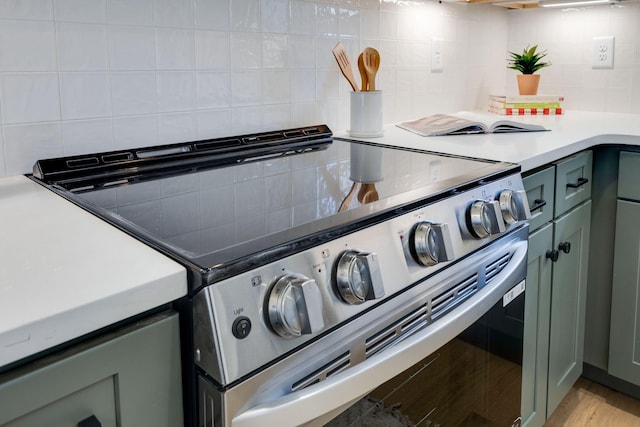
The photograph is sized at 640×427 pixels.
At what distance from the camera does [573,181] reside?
1585 millimetres

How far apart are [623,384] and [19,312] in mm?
1929

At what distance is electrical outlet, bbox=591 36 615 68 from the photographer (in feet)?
7.11

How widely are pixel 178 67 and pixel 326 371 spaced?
0.82 metres

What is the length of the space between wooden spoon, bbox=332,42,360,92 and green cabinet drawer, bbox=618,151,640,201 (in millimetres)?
816

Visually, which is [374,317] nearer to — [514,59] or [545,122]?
[545,122]

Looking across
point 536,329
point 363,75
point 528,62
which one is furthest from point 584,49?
point 536,329

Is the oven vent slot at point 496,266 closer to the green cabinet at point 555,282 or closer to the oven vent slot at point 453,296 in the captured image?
the oven vent slot at point 453,296

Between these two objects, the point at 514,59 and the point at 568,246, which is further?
the point at 514,59

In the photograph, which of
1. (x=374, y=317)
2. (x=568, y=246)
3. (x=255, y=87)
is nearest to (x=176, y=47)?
(x=255, y=87)

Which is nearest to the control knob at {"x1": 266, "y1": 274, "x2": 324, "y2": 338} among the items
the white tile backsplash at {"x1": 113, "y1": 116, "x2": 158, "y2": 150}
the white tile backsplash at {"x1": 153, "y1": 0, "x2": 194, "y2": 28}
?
the white tile backsplash at {"x1": 113, "y1": 116, "x2": 158, "y2": 150}

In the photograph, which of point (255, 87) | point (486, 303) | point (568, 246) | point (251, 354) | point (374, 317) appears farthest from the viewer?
point (568, 246)

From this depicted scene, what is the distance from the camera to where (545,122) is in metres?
1.93

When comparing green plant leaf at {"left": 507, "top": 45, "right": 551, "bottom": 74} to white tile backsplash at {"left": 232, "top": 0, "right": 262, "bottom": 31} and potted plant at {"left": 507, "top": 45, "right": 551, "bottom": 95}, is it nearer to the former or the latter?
potted plant at {"left": 507, "top": 45, "right": 551, "bottom": 95}

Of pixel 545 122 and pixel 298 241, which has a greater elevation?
pixel 545 122
